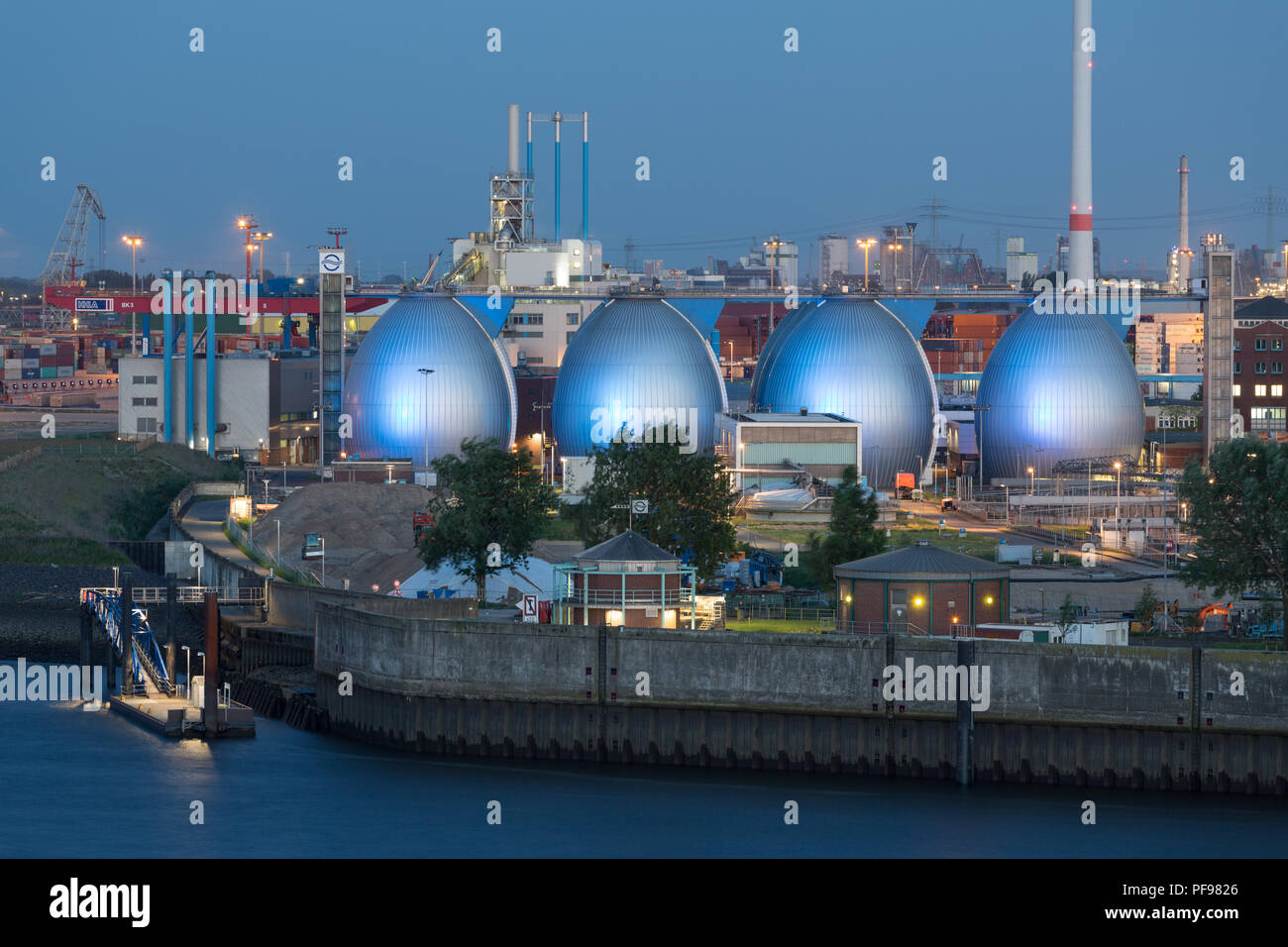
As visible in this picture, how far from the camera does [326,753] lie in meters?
44.6

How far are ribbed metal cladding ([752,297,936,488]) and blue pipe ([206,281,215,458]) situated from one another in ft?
69.5

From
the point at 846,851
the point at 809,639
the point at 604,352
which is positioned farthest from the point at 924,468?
the point at 846,851

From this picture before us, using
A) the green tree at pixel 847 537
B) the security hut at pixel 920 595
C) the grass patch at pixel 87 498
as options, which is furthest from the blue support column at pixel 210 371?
the security hut at pixel 920 595

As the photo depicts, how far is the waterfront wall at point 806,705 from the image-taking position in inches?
1629

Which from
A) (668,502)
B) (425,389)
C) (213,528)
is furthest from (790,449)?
(668,502)

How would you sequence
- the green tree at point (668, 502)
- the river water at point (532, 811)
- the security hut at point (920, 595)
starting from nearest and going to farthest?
the river water at point (532, 811) → the security hut at point (920, 595) → the green tree at point (668, 502)

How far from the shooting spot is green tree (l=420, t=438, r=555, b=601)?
51.9 m

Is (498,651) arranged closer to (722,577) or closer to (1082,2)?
(722,577)

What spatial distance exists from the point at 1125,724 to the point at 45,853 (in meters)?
19.8

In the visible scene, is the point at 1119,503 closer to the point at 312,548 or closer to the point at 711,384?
the point at 711,384

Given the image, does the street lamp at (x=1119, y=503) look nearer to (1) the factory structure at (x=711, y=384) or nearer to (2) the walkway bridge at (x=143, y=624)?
(1) the factory structure at (x=711, y=384)

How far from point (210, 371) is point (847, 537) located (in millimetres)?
37996

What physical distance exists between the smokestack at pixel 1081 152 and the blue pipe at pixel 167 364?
36.6 m

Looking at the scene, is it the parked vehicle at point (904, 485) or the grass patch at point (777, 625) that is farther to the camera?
the parked vehicle at point (904, 485)
